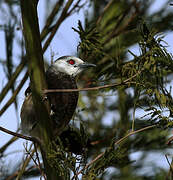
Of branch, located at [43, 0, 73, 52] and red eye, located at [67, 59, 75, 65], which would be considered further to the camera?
red eye, located at [67, 59, 75, 65]

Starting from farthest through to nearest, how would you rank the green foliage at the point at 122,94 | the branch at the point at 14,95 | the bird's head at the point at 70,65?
the bird's head at the point at 70,65, the branch at the point at 14,95, the green foliage at the point at 122,94

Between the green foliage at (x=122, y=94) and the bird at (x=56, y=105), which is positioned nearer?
the green foliage at (x=122, y=94)

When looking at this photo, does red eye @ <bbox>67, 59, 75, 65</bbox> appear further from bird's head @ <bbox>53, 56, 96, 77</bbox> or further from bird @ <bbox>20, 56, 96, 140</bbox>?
bird @ <bbox>20, 56, 96, 140</bbox>

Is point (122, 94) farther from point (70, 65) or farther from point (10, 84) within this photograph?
point (10, 84)

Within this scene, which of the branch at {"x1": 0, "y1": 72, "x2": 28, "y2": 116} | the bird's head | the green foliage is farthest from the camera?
the bird's head

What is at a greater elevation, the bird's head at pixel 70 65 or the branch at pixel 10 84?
the bird's head at pixel 70 65

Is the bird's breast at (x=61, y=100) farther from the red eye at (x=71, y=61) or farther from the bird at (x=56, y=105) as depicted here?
the red eye at (x=71, y=61)

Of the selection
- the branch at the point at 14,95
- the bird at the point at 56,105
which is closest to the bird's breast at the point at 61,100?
the bird at the point at 56,105

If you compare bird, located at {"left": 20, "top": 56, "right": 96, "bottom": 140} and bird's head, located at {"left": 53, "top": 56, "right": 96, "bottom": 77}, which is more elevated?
bird's head, located at {"left": 53, "top": 56, "right": 96, "bottom": 77}

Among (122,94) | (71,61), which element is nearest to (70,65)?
(71,61)

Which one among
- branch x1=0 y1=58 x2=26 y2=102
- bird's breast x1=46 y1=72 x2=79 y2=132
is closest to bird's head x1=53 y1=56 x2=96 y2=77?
bird's breast x1=46 y1=72 x2=79 y2=132

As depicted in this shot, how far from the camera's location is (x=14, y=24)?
6.82 feet

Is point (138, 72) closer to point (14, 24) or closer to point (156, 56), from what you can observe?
point (156, 56)

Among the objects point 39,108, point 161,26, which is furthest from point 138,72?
point 161,26
